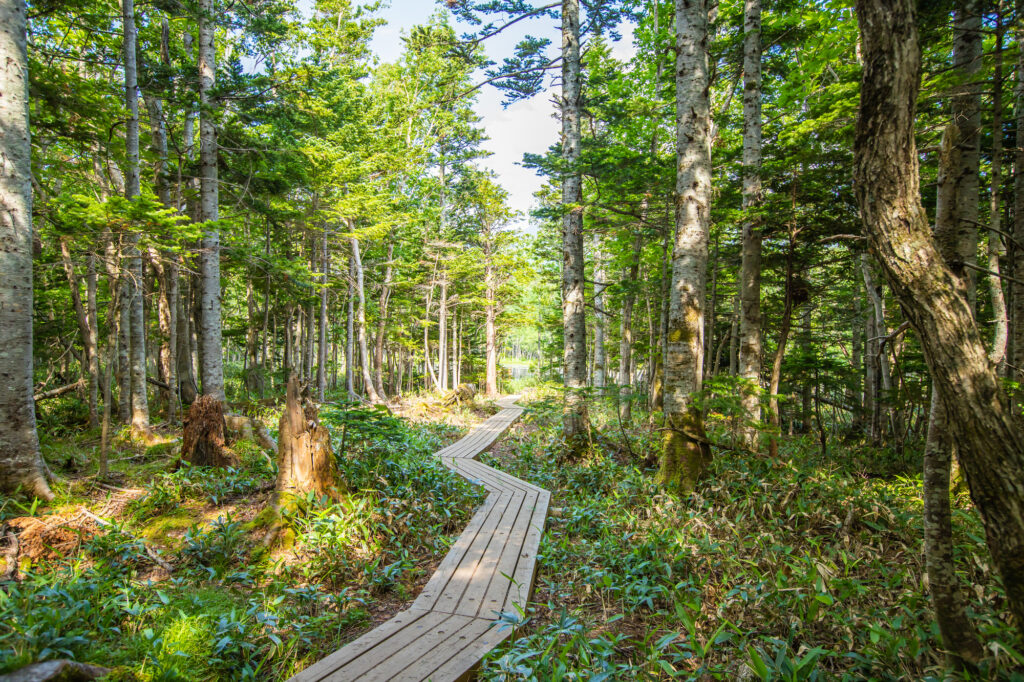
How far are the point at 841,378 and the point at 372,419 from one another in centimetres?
1038

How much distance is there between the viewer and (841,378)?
9.97 m

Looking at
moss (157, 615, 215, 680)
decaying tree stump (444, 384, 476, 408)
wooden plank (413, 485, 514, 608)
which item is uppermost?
moss (157, 615, 215, 680)

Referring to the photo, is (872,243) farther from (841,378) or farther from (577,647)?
(841,378)

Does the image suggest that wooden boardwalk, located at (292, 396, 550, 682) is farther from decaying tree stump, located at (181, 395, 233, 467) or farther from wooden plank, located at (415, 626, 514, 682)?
decaying tree stump, located at (181, 395, 233, 467)

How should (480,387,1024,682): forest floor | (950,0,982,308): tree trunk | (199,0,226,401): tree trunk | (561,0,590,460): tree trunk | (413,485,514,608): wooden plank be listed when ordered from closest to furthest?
(480,387,1024,682): forest floor, (413,485,514,608): wooden plank, (950,0,982,308): tree trunk, (561,0,590,460): tree trunk, (199,0,226,401): tree trunk

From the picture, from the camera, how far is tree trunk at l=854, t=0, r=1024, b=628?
1.93 m

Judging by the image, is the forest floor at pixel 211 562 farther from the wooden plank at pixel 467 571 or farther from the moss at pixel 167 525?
the wooden plank at pixel 467 571

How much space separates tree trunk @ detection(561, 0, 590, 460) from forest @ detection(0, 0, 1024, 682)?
0.27 ft

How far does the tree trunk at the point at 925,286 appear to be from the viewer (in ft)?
6.34

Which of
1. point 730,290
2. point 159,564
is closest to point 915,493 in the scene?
point 159,564

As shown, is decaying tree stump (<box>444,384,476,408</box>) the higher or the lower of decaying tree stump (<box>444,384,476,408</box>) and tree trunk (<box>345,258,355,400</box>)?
the lower

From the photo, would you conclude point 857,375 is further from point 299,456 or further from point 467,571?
point 299,456

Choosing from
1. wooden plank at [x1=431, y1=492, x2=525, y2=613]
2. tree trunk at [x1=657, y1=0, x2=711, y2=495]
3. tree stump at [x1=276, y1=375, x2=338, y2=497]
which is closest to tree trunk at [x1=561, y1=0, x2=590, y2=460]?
tree trunk at [x1=657, y1=0, x2=711, y2=495]

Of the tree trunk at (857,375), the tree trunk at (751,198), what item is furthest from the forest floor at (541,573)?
the tree trunk at (857,375)
